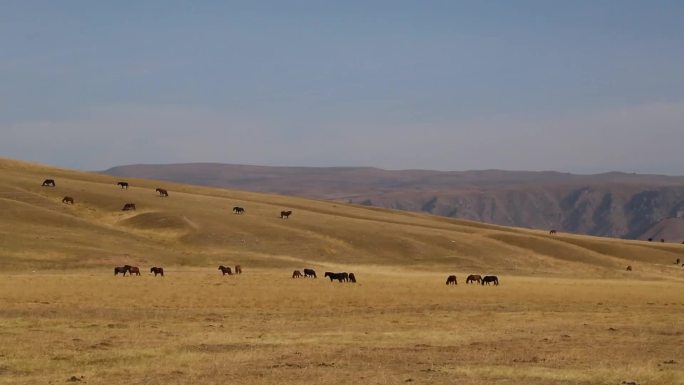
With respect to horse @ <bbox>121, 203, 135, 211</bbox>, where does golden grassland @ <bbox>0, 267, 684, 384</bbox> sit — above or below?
below

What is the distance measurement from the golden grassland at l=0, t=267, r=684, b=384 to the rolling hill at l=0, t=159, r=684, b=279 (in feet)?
49.1

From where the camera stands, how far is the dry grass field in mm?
21250

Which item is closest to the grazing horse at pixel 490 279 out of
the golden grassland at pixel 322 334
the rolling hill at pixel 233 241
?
the golden grassland at pixel 322 334

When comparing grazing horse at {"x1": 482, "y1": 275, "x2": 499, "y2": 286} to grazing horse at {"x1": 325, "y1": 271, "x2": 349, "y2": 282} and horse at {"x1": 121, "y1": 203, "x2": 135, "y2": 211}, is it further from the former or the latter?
horse at {"x1": 121, "y1": 203, "x2": 135, "y2": 211}

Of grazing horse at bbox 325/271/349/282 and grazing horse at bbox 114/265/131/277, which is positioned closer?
grazing horse at bbox 114/265/131/277

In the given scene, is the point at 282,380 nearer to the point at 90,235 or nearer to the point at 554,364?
the point at 554,364

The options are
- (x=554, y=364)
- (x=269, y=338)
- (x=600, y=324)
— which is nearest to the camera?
(x=554, y=364)

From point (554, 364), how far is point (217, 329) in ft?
39.7

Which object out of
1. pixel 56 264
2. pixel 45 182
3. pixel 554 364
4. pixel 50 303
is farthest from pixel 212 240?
pixel 554 364

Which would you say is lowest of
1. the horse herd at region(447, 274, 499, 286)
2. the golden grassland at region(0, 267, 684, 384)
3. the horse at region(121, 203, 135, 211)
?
the horse herd at region(447, 274, 499, 286)

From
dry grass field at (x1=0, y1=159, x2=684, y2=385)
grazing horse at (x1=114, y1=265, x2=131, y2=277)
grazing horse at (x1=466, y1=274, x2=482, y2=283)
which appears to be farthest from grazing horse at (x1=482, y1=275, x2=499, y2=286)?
grazing horse at (x1=114, y1=265, x2=131, y2=277)

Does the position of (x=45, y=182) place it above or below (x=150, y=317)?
above

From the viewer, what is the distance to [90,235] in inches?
2702

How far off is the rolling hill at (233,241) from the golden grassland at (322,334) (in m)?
15.0
